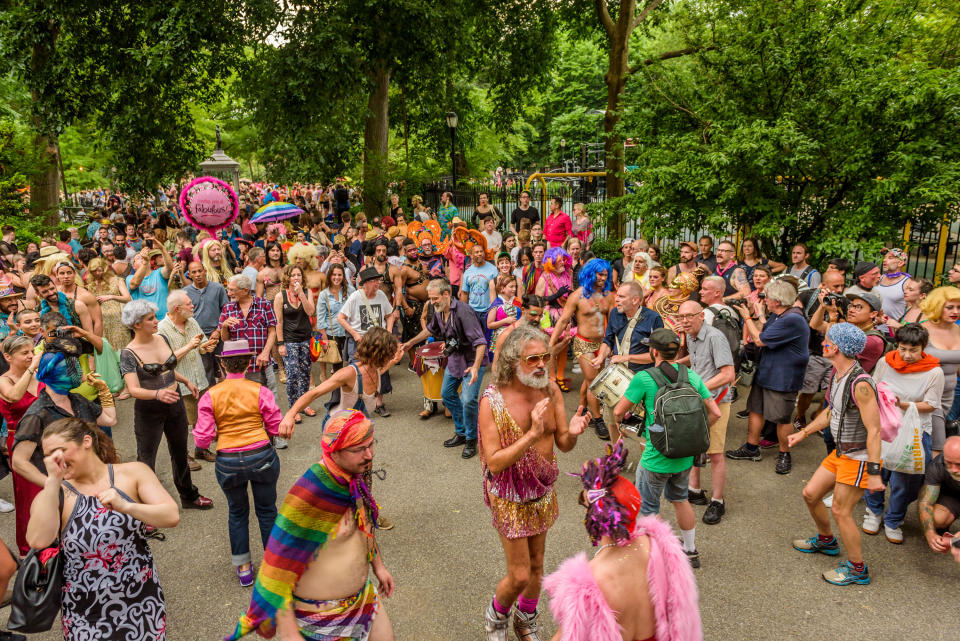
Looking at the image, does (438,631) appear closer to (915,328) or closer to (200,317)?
(915,328)

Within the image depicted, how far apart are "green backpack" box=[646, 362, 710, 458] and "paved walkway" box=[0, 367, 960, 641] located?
1.10 metres

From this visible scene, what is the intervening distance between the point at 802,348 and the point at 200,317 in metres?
6.77

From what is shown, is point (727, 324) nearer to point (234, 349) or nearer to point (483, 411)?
point (483, 411)

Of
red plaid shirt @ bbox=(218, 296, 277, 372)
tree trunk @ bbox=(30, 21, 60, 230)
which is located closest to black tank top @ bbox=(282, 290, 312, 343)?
red plaid shirt @ bbox=(218, 296, 277, 372)

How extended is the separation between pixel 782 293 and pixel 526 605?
13.2 feet

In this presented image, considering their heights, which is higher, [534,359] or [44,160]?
[44,160]

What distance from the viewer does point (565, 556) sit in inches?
196

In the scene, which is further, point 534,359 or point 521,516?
point 521,516

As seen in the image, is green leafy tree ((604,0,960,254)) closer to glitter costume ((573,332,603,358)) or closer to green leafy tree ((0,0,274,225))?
glitter costume ((573,332,603,358))

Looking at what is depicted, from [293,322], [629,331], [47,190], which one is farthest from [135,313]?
[47,190]

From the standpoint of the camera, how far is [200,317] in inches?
308

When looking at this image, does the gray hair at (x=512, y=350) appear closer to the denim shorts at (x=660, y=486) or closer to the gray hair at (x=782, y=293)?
the denim shorts at (x=660, y=486)

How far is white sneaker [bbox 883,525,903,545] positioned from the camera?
5.14 meters

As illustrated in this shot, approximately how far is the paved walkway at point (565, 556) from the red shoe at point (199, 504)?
0.07 metres
